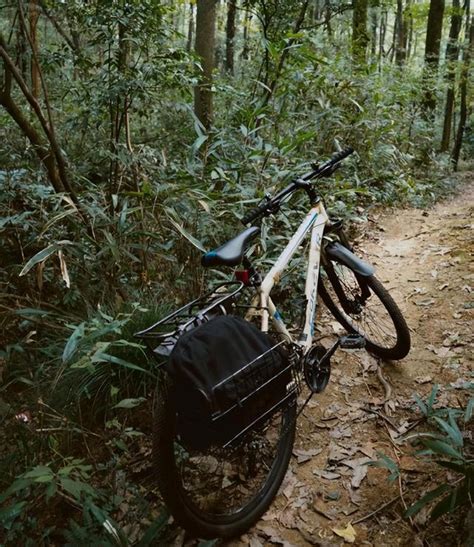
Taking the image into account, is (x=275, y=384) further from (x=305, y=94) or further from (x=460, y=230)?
(x=305, y=94)

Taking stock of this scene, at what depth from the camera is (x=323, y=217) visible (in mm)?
3311

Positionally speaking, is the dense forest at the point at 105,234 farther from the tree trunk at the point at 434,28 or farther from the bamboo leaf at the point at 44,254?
the tree trunk at the point at 434,28

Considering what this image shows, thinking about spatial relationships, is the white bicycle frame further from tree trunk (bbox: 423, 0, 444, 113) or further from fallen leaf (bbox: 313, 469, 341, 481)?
tree trunk (bbox: 423, 0, 444, 113)

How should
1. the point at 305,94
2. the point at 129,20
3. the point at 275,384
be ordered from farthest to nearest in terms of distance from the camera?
the point at 305,94 < the point at 129,20 < the point at 275,384

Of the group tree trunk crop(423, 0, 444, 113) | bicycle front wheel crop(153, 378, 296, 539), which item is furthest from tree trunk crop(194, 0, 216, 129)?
tree trunk crop(423, 0, 444, 113)

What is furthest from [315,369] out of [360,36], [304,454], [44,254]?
[360,36]

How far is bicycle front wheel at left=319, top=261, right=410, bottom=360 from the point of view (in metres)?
3.52

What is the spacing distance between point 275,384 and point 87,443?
1.27 meters

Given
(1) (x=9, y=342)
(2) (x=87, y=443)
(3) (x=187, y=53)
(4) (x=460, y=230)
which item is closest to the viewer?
(2) (x=87, y=443)

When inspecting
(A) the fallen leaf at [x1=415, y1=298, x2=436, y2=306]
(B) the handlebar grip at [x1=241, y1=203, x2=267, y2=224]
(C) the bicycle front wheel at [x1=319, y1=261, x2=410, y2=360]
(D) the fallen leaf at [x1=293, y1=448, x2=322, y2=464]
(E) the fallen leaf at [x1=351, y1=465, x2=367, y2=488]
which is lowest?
(D) the fallen leaf at [x1=293, y1=448, x2=322, y2=464]

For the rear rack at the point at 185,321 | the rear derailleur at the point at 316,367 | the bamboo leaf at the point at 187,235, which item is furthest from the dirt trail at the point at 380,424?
the bamboo leaf at the point at 187,235

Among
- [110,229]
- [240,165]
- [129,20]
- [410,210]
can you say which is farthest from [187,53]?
[410,210]

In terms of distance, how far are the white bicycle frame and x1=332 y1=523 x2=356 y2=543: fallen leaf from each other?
3.16 feet

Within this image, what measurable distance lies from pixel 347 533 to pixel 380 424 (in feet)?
2.93
